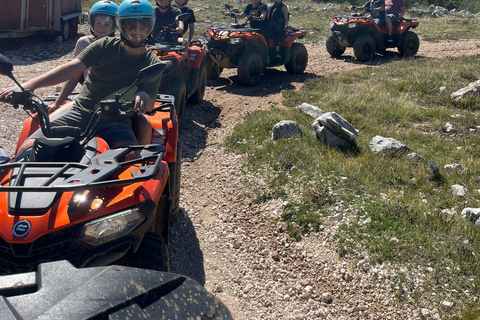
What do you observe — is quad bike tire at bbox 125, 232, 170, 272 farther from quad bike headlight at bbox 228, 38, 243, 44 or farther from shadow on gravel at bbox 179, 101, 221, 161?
quad bike headlight at bbox 228, 38, 243, 44

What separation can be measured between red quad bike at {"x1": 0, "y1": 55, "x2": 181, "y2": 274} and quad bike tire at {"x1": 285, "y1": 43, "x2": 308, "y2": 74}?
912 centimetres

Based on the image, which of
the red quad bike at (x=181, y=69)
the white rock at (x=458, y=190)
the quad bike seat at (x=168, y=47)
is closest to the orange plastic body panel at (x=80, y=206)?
the white rock at (x=458, y=190)

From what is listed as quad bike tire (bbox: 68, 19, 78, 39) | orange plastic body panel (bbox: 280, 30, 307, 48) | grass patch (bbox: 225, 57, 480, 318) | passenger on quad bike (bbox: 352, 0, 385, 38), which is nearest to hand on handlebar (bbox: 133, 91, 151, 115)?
grass patch (bbox: 225, 57, 480, 318)

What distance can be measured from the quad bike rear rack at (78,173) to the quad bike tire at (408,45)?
12.7 m

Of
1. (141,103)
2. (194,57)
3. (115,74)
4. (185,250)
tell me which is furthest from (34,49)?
(141,103)

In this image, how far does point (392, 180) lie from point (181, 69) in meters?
3.83

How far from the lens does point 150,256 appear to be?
2.69 m

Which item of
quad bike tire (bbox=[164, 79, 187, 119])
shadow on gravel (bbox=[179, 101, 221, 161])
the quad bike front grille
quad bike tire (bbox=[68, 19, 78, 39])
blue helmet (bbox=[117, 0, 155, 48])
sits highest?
blue helmet (bbox=[117, 0, 155, 48])

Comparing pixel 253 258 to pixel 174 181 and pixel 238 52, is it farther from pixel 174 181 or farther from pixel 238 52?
pixel 238 52

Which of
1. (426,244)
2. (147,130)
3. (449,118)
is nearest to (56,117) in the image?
(147,130)

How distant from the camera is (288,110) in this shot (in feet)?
26.1

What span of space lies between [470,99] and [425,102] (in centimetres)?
65

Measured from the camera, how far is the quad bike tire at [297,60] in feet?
38.0

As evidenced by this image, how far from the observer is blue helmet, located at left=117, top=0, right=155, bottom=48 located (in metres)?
3.66
